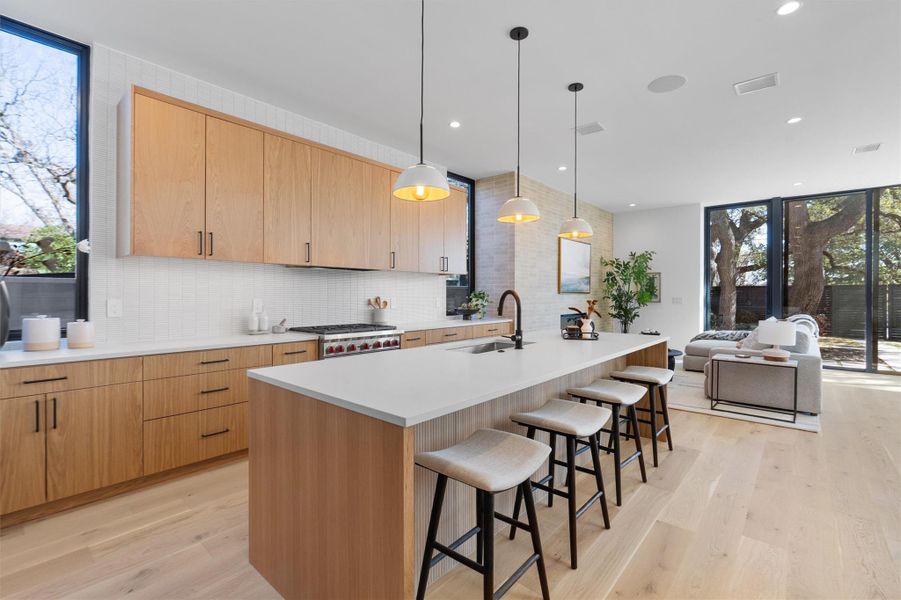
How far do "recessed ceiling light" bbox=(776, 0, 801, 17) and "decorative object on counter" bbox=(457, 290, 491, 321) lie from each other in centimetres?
362

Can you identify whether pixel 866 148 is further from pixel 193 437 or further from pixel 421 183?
pixel 193 437

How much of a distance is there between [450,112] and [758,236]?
19.9ft

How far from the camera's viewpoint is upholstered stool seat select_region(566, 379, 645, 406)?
7.52ft

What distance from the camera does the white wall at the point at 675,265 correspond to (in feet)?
24.0

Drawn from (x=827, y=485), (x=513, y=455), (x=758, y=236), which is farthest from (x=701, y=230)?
(x=513, y=455)

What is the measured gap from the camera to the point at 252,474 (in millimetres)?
1752

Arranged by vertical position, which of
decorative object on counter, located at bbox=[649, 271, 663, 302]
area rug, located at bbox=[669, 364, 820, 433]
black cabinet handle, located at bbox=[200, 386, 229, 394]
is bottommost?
area rug, located at bbox=[669, 364, 820, 433]

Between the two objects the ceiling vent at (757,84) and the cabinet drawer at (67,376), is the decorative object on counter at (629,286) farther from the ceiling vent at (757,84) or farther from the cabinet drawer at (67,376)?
the cabinet drawer at (67,376)

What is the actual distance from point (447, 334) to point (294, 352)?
1.71 m

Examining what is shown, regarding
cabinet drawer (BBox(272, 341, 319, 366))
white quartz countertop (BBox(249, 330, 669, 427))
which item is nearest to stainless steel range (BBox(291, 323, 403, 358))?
cabinet drawer (BBox(272, 341, 319, 366))

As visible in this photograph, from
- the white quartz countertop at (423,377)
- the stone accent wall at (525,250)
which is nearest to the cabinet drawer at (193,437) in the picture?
the white quartz countertop at (423,377)

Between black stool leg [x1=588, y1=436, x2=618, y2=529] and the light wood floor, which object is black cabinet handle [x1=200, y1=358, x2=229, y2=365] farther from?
black stool leg [x1=588, y1=436, x2=618, y2=529]

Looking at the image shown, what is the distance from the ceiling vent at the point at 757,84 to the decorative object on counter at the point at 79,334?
471 cm

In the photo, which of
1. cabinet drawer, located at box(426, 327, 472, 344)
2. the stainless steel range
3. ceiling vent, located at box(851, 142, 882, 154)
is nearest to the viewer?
the stainless steel range
